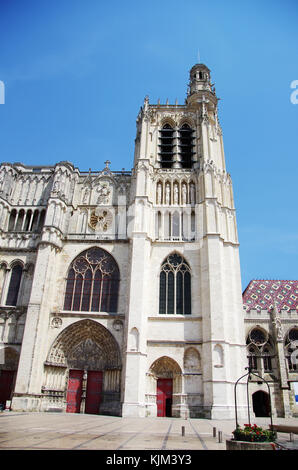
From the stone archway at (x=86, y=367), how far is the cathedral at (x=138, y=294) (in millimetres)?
71

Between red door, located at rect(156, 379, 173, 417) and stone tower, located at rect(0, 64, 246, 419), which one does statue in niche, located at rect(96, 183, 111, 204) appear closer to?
stone tower, located at rect(0, 64, 246, 419)

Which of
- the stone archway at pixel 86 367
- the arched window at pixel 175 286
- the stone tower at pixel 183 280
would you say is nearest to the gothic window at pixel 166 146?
the stone tower at pixel 183 280

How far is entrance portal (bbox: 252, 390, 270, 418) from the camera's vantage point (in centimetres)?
2519

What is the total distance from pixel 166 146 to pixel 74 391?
20199mm

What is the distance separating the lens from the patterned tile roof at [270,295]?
96.9 feet

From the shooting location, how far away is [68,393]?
20547 millimetres

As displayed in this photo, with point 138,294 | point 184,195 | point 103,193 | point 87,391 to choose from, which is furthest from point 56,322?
point 184,195

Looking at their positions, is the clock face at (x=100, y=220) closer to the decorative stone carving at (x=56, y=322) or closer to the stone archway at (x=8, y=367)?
the decorative stone carving at (x=56, y=322)

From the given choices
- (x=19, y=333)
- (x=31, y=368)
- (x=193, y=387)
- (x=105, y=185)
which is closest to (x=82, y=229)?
(x=105, y=185)

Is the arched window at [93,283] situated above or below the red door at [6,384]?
above

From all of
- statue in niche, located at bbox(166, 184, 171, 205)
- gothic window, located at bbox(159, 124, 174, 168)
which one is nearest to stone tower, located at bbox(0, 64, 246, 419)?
statue in niche, located at bbox(166, 184, 171, 205)

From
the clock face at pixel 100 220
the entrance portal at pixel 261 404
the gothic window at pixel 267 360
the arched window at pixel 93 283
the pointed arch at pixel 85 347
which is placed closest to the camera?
the pointed arch at pixel 85 347

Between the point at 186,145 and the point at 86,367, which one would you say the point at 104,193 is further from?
the point at 86,367
